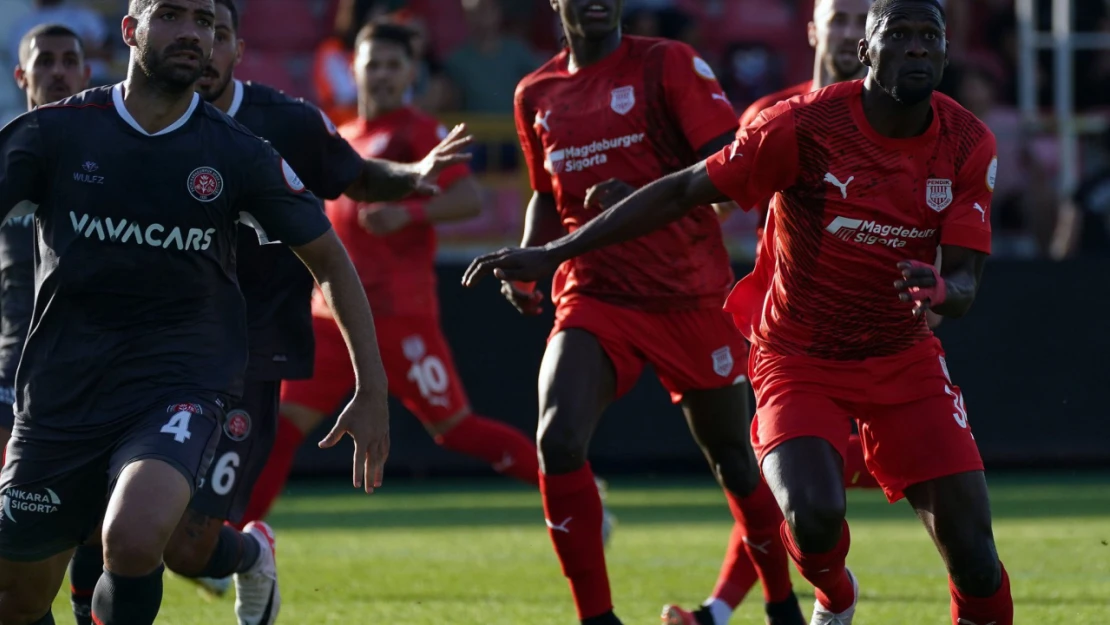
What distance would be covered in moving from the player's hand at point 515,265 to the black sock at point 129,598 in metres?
1.43

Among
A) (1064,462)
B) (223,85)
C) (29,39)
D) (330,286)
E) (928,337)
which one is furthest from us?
(1064,462)

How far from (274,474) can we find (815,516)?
3859 mm

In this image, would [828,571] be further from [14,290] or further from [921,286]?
[14,290]

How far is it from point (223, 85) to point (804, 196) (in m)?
2.34

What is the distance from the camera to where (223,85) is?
6.48 meters

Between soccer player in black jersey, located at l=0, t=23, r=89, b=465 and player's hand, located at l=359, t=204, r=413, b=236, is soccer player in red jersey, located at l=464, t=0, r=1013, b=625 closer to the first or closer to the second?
soccer player in black jersey, located at l=0, t=23, r=89, b=465

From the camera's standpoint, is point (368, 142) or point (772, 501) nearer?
point (772, 501)

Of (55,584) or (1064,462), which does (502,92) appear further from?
(55,584)

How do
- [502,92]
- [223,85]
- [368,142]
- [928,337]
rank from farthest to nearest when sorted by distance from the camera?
[502,92] < [368,142] < [223,85] < [928,337]

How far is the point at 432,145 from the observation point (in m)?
9.49

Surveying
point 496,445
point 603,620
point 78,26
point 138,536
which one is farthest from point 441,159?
point 78,26

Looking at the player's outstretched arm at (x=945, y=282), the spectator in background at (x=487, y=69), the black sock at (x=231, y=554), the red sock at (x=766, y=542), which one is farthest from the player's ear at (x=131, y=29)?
the spectator in background at (x=487, y=69)

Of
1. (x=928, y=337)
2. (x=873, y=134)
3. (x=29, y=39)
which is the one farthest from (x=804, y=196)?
(x=29, y=39)

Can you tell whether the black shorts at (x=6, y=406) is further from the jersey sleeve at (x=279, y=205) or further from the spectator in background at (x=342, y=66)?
the spectator in background at (x=342, y=66)
